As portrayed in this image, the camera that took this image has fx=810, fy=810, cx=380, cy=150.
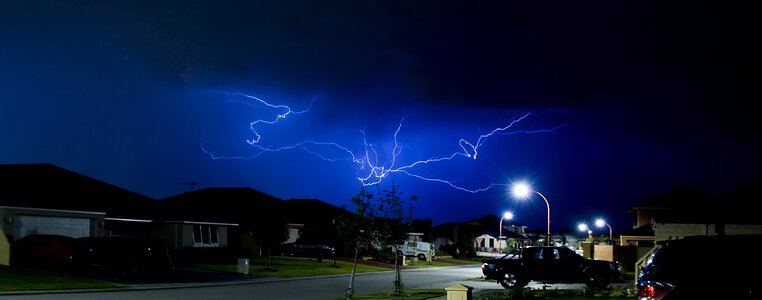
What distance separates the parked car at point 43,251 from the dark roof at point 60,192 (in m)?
2.12

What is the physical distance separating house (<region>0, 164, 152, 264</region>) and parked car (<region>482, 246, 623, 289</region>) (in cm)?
2059

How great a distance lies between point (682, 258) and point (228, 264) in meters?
37.2

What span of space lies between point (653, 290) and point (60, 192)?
35911 mm

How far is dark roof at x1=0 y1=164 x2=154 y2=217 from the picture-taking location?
37.5 metres

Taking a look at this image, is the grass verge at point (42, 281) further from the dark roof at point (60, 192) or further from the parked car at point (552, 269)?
the parked car at point (552, 269)

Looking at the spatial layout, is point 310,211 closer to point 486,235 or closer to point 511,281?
point 486,235

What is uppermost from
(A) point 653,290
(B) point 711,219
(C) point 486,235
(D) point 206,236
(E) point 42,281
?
(B) point 711,219

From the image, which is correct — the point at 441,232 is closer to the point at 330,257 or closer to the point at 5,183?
the point at 330,257

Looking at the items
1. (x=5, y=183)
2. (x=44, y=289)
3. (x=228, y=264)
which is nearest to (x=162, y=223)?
(x=228, y=264)

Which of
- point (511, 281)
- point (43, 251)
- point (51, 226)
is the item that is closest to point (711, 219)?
point (511, 281)

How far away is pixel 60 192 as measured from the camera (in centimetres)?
4081

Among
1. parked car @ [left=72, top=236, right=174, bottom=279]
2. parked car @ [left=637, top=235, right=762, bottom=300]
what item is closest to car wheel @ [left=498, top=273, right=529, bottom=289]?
parked car @ [left=72, top=236, right=174, bottom=279]

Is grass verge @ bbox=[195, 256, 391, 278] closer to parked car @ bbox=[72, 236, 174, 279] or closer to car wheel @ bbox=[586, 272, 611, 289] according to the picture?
parked car @ bbox=[72, 236, 174, 279]

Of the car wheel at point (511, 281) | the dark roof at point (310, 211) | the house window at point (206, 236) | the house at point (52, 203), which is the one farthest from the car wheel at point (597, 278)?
the dark roof at point (310, 211)
